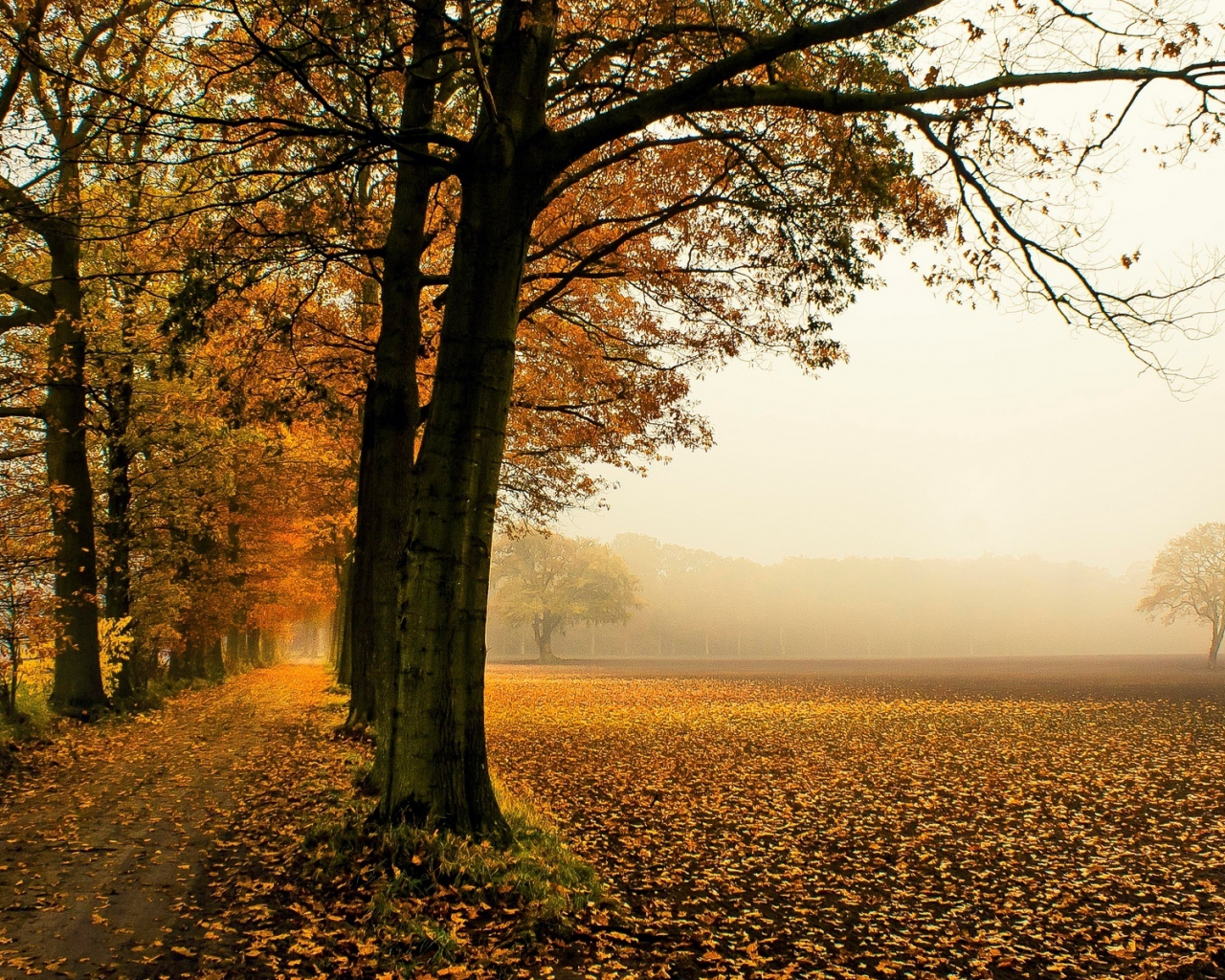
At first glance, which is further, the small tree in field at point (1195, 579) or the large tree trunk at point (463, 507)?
the small tree in field at point (1195, 579)

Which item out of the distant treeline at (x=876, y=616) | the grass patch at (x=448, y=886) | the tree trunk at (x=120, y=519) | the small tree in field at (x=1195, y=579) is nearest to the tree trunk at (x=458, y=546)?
the grass patch at (x=448, y=886)

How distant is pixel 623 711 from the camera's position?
68.4 ft

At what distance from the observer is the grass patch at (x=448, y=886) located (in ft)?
15.4

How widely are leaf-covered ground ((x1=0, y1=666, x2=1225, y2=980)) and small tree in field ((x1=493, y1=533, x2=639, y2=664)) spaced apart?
50513 mm

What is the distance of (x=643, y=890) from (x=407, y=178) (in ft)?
31.9

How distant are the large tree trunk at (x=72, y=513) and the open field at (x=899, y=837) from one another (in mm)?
7534

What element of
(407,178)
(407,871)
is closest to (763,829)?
(407,871)

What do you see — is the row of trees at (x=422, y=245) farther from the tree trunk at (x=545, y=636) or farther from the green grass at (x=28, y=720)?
the tree trunk at (x=545, y=636)

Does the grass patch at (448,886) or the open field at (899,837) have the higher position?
the grass patch at (448,886)

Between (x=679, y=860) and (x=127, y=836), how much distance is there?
5.02 metres

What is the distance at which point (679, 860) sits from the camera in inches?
272

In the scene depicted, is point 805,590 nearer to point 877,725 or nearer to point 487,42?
point 877,725

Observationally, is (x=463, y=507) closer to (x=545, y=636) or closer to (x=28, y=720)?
(x=28, y=720)

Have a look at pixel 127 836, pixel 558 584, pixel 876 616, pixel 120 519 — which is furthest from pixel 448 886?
pixel 876 616
